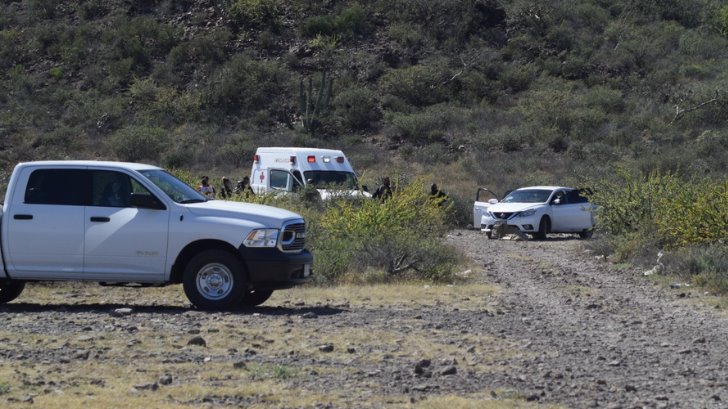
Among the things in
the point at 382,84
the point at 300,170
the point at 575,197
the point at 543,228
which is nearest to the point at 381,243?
the point at 300,170

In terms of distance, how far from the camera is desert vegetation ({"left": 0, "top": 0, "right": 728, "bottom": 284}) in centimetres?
4644

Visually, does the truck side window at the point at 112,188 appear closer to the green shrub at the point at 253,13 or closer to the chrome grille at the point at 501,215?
the chrome grille at the point at 501,215

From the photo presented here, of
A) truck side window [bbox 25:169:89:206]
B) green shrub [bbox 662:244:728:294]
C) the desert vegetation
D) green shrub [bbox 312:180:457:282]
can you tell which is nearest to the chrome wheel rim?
truck side window [bbox 25:169:89:206]

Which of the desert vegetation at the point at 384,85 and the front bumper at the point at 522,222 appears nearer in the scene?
the front bumper at the point at 522,222

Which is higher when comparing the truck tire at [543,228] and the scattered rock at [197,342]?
the scattered rock at [197,342]

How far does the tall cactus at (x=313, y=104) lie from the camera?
49.0m

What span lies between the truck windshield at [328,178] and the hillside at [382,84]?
1287cm

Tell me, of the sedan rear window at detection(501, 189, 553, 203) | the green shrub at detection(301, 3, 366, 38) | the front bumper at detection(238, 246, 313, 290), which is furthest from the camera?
the green shrub at detection(301, 3, 366, 38)

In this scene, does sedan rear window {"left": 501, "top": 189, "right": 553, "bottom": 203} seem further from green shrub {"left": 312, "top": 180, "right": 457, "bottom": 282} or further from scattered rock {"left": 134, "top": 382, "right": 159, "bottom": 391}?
scattered rock {"left": 134, "top": 382, "right": 159, "bottom": 391}

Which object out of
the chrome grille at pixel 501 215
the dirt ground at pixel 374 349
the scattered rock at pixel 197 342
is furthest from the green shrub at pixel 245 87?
the scattered rock at pixel 197 342

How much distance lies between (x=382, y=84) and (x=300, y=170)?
2666 centimetres

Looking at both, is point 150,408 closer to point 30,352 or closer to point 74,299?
point 30,352

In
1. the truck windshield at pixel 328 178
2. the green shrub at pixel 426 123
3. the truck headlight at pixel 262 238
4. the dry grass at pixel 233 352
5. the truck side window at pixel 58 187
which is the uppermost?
the green shrub at pixel 426 123

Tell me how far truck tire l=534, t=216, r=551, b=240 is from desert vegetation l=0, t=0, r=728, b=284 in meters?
9.90
